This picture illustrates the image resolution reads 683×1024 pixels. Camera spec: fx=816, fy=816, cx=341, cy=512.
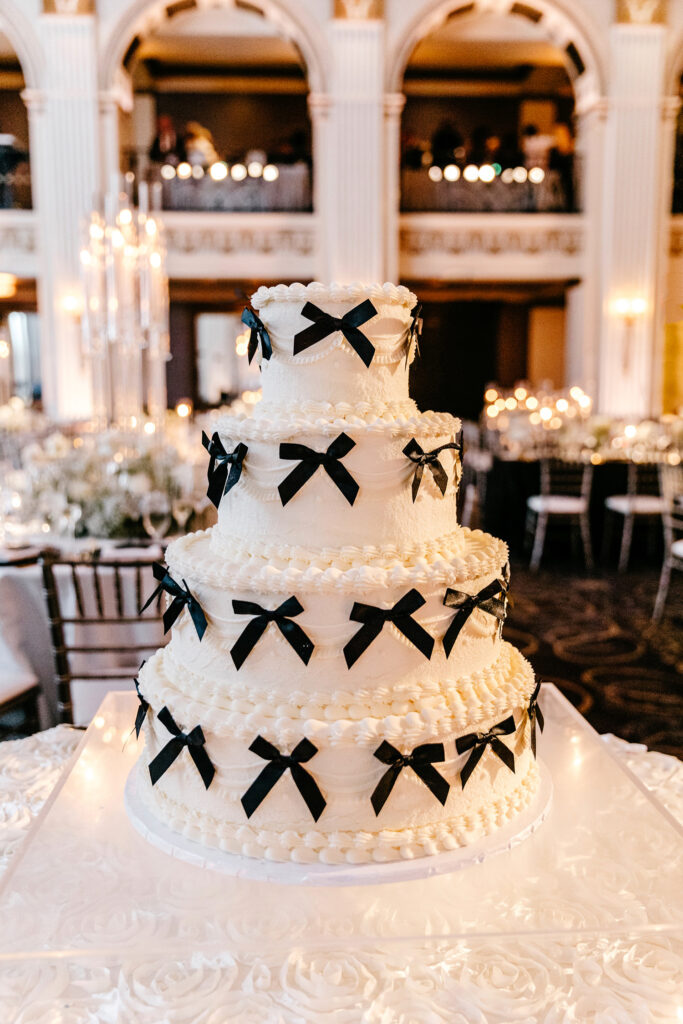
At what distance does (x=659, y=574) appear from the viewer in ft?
24.6

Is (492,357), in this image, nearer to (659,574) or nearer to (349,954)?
(659,574)

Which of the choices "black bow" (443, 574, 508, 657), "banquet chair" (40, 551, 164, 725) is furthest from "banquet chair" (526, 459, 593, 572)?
"black bow" (443, 574, 508, 657)

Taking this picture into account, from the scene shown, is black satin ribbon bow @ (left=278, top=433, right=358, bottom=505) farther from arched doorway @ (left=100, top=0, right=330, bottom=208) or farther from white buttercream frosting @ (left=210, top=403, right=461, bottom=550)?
arched doorway @ (left=100, top=0, right=330, bottom=208)

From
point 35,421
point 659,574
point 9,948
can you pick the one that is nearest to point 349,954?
point 9,948

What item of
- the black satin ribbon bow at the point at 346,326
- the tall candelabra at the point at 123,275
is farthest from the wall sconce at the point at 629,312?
the black satin ribbon bow at the point at 346,326

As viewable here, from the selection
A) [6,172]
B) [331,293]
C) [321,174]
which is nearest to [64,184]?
[6,172]

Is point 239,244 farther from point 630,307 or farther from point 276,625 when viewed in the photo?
point 276,625

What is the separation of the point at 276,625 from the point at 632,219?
12130 millimetres

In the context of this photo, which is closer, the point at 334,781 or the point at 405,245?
the point at 334,781

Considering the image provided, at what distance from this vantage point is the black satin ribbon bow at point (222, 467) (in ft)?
5.27

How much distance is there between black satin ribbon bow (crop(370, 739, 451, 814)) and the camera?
145 cm

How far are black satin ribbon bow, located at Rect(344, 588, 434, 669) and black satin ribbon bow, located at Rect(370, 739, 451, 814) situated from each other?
171 mm

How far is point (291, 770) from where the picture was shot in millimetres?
1452

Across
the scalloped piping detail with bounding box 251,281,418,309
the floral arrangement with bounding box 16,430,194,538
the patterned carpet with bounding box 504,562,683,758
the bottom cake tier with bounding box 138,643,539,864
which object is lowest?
the patterned carpet with bounding box 504,562,683,758
